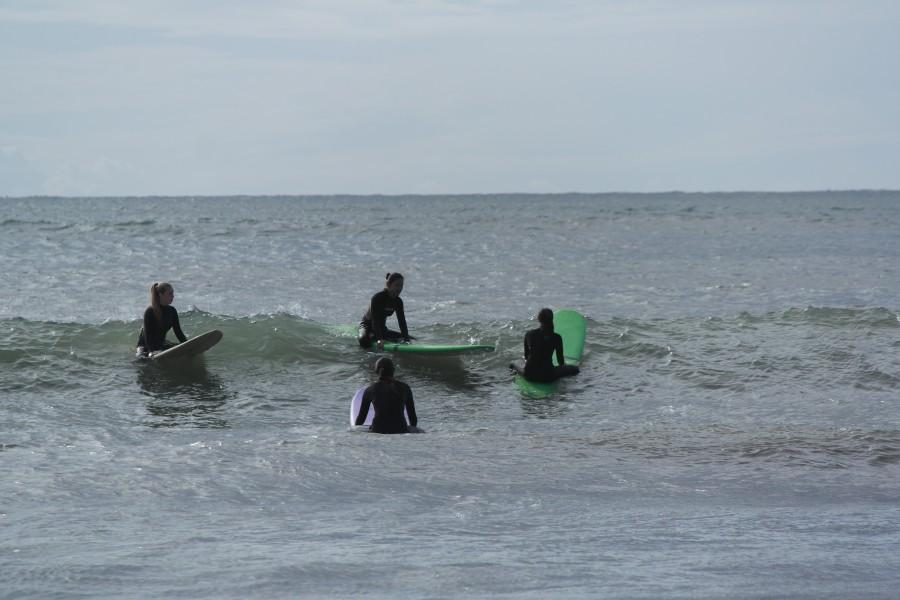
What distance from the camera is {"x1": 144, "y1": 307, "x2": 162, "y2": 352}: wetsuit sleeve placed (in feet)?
45.5

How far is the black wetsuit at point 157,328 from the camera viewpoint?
13.9 m

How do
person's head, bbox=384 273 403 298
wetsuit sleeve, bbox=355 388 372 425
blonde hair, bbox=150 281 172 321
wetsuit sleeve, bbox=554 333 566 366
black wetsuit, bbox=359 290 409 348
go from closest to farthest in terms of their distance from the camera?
wetsuit sleeve, bbox=355 388 372 425, blonde hair, bbox=150 281 172 321, wetsuit sleeve, bbox=554 333 566 366, person's head, bbox=384 273 403 298, black wetsuit, bbox=359 290 409 348

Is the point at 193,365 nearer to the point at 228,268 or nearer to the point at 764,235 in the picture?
the point at 228,268

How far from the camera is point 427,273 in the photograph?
31.8m

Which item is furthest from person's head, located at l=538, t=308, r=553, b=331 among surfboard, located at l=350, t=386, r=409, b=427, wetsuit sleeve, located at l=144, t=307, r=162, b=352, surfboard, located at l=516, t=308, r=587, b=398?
wetsuit sleeve, located at l=144, t=307, r=162, b=352

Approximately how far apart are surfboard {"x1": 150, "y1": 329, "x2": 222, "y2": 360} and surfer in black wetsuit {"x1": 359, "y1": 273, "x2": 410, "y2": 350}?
233cm

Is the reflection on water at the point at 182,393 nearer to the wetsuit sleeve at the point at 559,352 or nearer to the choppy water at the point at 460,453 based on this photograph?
the choppy water at the point at 460,453

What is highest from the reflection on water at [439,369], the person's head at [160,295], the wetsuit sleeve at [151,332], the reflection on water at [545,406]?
the person's head at [160,295]

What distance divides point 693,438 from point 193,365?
7819 mm

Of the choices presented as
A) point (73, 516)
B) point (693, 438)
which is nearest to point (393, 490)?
point (73, 516)

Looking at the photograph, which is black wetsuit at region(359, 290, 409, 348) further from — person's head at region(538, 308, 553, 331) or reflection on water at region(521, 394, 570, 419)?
reflection on water at region(521, 394, 570, 419)

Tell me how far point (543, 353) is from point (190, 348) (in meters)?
4.99

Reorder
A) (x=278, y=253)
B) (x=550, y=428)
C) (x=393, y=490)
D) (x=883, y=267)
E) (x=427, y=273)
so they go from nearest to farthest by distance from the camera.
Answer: (x=393, y=490) < (x=550, y=428) < (x=427, y=273) < (x=883, y=267) < (x=278, y=253)

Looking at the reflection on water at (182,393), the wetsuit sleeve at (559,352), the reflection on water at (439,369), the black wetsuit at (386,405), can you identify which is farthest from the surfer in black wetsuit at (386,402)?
the wetsuit sleeve at (559,352)
